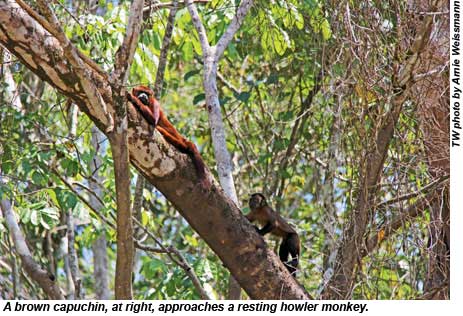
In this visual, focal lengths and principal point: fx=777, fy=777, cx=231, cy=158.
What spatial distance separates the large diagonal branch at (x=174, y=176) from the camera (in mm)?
3665

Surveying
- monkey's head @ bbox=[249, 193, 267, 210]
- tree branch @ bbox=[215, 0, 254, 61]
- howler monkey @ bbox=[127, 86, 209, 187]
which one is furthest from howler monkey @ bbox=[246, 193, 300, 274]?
howler monkey @ bbox=[127, 86, 209, 187]

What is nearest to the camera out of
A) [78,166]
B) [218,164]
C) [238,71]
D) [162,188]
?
[162,188]

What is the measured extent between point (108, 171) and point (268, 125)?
1.96 m

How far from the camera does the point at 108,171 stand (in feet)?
24.0

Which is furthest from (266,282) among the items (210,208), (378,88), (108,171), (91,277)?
(91,277)

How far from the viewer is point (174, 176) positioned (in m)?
4.29

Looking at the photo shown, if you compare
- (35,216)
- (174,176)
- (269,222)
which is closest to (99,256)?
(269,222)

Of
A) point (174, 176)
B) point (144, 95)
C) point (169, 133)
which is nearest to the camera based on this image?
point (174, 176)

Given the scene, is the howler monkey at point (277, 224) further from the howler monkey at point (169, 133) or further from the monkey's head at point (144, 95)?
the howler monkey at point (169, 133)

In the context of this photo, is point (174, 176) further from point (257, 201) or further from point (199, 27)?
point (257, 201)

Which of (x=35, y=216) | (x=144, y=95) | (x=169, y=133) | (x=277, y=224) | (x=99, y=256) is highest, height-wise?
(x=144, y=95)

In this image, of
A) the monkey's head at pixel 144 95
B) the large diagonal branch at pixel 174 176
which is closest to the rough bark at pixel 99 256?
the monkey's head at pixel 144 95

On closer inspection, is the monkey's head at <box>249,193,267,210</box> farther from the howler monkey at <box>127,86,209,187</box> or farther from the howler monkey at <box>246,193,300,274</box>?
the howler monkey at <box>127,86,209,187</box>

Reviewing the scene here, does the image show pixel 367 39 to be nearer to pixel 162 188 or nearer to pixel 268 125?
pixel 162 188
